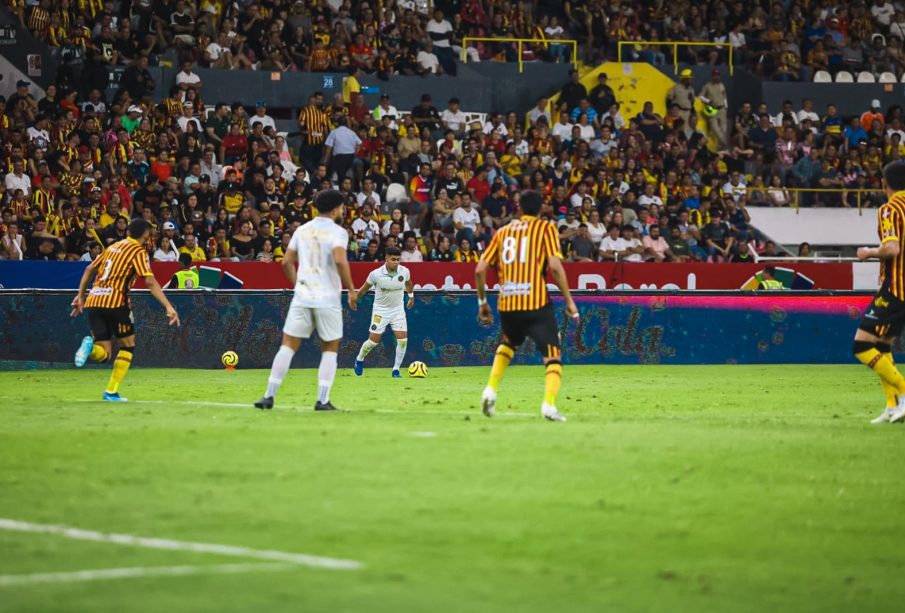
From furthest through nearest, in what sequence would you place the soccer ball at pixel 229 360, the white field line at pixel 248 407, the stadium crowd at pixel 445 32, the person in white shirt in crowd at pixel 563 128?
the person in white shirt in crowd at pixel 563 128
the stadium crowd at pixel 445 32
the soccer ball at pixel 229 360
the white field line at pixel 248 407

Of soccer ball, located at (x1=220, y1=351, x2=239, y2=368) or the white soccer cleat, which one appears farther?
soccer ball, located at (x1=220, y1=351, x2=239, y2=368)

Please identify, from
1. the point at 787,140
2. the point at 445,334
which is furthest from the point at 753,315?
the point at 787,140

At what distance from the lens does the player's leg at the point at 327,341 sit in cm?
1450

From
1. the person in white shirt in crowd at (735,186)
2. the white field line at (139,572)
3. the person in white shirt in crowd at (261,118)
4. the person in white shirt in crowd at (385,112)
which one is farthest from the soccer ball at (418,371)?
the white field line at (139,572)

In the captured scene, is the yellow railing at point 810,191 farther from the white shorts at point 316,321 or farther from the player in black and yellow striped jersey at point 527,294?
the white shorts at point 316,321

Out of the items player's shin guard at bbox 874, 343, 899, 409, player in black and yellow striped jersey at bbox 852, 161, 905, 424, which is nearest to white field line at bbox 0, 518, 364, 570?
player in black and yellow striped jersey at bbox 852, 161, 905, 424

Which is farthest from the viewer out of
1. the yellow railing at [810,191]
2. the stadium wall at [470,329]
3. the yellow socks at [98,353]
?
the yellow railing at [810,191]

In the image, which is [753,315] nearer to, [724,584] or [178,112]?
[178,112]

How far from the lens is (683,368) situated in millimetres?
26438

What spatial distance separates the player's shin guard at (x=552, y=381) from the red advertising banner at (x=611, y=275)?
1513cm

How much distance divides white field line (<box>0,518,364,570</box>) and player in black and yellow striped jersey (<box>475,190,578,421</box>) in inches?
255

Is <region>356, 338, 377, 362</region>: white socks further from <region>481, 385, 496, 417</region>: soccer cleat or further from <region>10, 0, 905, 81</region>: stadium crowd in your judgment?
<region>10, 0, 905, 81</region>: stadium crowd

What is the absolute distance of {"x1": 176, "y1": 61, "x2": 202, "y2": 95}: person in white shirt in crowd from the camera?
3169cm

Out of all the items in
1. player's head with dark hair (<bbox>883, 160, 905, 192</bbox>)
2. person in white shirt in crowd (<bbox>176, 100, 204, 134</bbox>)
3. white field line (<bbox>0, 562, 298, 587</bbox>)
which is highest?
person in white shirt in crowd (<bbox>176, 100, 204, 134</bbox>)
